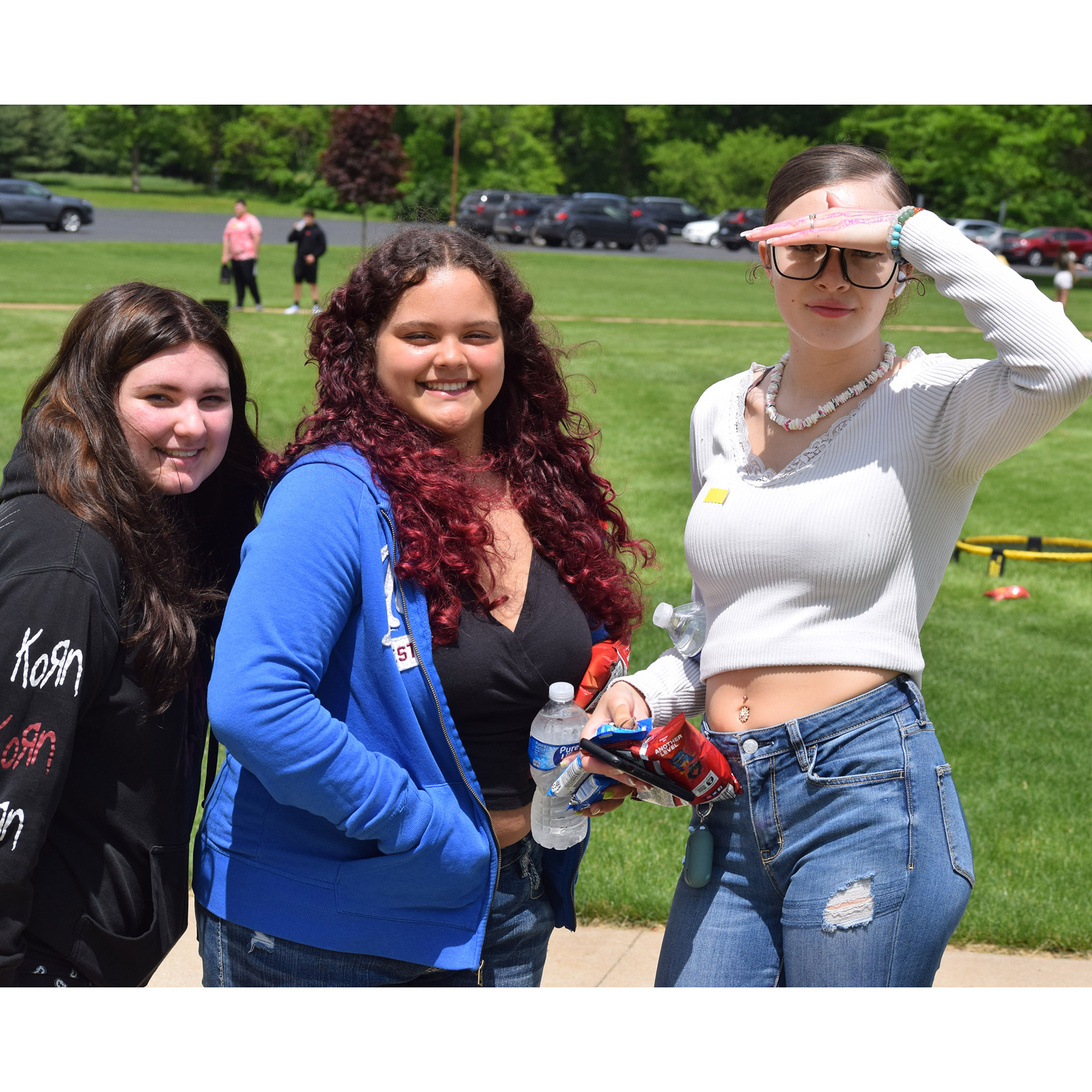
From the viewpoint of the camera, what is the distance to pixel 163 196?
5894 cm

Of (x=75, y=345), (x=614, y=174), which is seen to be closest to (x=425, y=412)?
(x=75, y=345)

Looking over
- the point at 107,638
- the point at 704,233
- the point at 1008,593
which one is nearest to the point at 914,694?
the point at 107,638

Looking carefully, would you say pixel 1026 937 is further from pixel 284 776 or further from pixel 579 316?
pixel 579 316

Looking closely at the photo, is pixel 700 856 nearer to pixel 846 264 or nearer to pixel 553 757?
pixel 553 757

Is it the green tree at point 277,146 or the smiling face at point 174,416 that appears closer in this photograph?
the smiling face at point 174,416

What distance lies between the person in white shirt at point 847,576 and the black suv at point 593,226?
1577 inches

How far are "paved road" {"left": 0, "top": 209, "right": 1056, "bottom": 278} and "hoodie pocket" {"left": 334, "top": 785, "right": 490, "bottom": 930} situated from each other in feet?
106

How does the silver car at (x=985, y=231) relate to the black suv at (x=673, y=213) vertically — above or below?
below

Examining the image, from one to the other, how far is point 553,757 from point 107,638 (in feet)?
2.99

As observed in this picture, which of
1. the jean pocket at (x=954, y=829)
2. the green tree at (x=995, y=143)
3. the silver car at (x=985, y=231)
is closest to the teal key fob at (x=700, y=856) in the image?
the jean pocket at (x=954, y=829)

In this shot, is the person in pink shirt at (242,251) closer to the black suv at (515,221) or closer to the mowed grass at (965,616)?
the mowed grass at (965,616)

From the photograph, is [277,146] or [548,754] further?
[277,146]

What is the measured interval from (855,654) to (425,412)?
102cm

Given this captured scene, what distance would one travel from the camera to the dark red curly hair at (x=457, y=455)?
2416 mm
